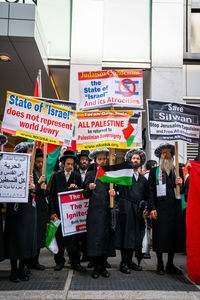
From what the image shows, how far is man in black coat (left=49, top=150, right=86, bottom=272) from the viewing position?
17.8 feet

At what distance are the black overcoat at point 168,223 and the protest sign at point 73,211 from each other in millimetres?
1151

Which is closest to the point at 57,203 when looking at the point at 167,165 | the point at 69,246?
the point at 69,246

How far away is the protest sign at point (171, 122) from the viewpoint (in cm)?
539

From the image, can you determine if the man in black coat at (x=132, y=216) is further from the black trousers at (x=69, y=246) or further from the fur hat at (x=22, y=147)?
the fur hat at (x=22, y=147)

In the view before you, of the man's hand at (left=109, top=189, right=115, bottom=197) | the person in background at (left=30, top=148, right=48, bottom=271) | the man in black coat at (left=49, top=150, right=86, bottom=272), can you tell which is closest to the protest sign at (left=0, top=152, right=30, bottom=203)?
the person in background at (left=30, top=148, right=48, bottom=271)

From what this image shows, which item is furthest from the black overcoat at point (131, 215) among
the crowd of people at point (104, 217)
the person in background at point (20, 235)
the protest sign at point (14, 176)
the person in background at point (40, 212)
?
the protest sign at point (14, 176)

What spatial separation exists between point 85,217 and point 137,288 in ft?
5.08

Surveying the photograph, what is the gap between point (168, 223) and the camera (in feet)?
17.0

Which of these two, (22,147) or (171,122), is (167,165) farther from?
(22,147)

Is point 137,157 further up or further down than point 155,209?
further up

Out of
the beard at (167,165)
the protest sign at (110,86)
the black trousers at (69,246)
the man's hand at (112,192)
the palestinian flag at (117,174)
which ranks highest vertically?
the protest sign at (110,86)

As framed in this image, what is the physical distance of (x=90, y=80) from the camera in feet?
18.3

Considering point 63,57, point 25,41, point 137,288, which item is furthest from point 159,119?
point 63,57

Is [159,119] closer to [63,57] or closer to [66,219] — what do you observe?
[66,219]
